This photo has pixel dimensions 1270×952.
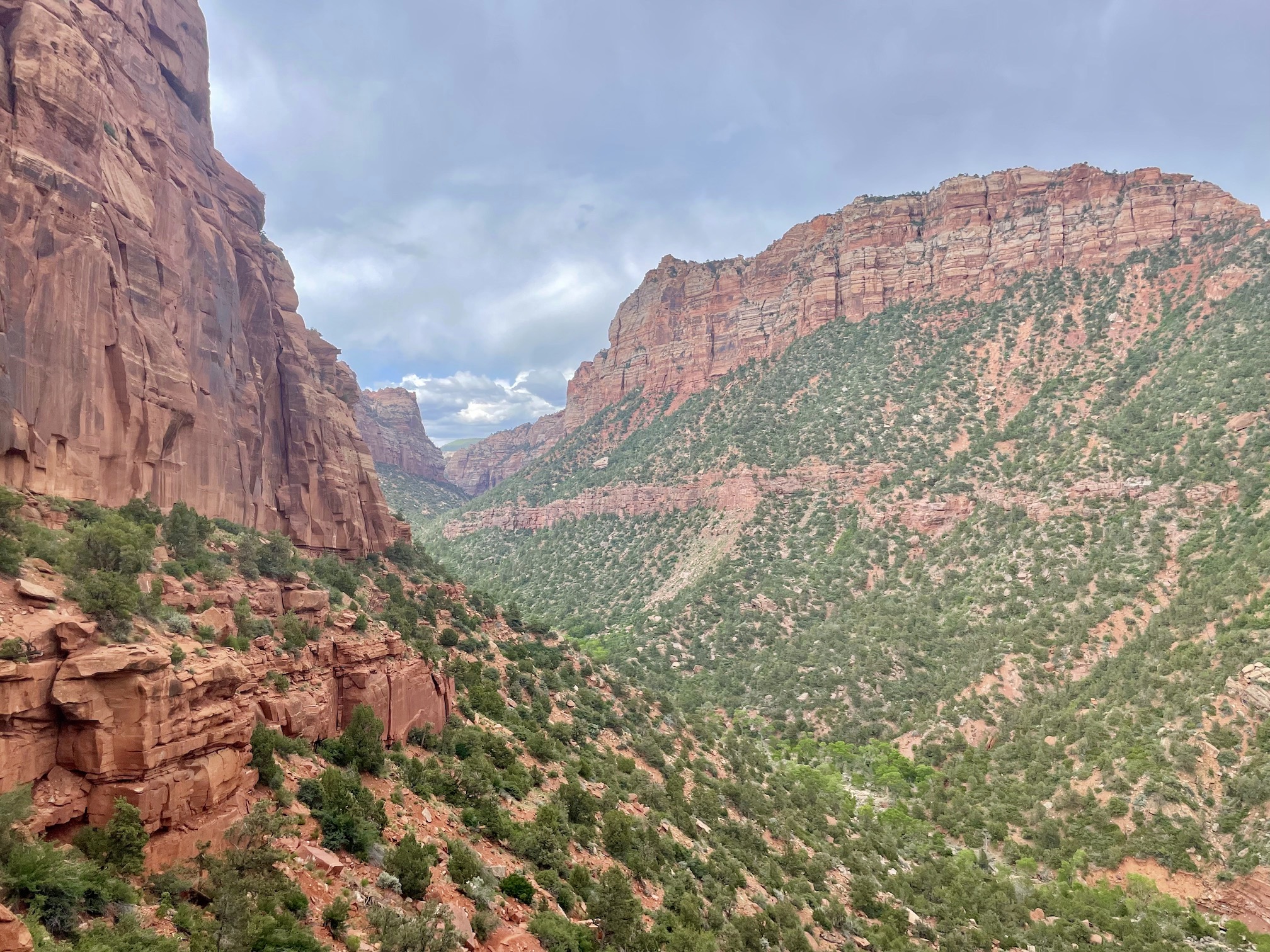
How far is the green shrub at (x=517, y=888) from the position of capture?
12.6 m

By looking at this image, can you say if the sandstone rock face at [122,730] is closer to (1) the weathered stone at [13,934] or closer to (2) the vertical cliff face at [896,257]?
(1) the weathered stone at [13,934]

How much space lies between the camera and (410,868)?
11016mm

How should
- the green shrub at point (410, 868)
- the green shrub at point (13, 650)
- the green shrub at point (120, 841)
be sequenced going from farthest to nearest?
the green shrub at point (410, 868) < the green shrub at point (13, 650) < the green shrub at point (120, 841)

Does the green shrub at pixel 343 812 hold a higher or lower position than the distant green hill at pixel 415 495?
lower

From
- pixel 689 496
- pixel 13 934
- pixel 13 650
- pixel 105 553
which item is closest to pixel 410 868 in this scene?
pixel 13 934

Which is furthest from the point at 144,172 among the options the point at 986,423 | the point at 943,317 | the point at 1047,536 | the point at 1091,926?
the point at 943,317

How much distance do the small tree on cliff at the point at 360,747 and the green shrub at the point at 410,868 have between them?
10.7 ft

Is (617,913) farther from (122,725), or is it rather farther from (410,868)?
(122,725)

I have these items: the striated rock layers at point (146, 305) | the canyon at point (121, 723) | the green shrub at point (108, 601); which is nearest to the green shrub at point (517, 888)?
the canyon at point (121, 723)

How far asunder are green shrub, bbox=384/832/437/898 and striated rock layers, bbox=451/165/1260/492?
86.1m

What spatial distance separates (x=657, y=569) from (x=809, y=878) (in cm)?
4649

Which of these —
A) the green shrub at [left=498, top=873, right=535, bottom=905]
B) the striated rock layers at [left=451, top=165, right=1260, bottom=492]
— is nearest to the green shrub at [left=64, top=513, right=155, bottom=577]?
the green shrub at [left=498, top=873, right=535, bottom=905]

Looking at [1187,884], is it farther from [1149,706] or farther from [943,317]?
[943,317]

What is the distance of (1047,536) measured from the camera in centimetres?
4462
